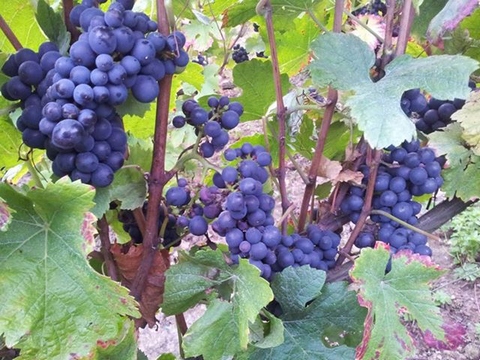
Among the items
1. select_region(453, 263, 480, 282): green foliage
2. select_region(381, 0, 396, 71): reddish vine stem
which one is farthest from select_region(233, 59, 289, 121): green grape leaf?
select_region(453, 263, 480, 282): green foliage

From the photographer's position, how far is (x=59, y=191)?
2.42ft

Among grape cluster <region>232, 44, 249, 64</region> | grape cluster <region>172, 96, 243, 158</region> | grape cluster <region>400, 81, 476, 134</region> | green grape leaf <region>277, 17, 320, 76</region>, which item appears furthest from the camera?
grape cluster <region>232, 44, 249, 64</region>

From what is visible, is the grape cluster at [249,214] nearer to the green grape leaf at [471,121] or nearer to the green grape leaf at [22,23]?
the green grape leaf at [471,121]

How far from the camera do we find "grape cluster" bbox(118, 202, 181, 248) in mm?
989

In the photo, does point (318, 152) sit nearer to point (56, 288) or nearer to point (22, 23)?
point (56, 288)

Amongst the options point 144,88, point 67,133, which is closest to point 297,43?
point 144,88

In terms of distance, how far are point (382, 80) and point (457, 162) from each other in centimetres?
27

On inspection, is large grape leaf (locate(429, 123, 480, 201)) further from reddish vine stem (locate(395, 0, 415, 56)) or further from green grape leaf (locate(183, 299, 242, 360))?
green grape leaf (locate(183, 299, 242, 360))

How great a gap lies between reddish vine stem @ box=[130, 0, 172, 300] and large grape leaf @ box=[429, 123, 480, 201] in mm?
513

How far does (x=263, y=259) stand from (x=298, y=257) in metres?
0.07

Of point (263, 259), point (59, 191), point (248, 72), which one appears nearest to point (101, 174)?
point (59, 191)

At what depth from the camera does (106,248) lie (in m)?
0.99

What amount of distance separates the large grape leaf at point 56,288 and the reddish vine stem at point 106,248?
5.7 inches

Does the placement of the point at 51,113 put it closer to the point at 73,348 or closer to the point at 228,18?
the point at 73,348
